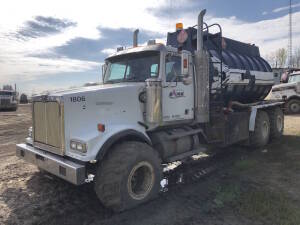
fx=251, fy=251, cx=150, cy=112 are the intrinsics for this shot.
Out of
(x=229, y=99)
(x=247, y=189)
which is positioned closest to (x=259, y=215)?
(x=247, y=189)

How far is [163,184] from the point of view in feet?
17.3

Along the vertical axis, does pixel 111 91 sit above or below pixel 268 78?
below

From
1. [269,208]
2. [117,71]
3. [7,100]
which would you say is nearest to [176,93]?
[117,71]

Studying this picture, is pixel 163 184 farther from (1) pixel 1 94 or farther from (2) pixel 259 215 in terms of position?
(1) pixel 1 94

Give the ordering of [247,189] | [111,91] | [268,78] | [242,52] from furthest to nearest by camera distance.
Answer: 1. [268,78]
2. [242,52]
3. [247,189]
4. [111,91]

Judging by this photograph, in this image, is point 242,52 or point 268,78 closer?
point 242,52

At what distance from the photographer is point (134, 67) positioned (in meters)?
5.36

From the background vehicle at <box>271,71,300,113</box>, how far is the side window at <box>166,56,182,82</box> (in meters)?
14.1

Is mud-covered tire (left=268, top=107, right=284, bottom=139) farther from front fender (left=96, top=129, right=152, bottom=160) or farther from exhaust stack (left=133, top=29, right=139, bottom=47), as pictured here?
front fender (left=96, top=129, right=152, bottom=160)

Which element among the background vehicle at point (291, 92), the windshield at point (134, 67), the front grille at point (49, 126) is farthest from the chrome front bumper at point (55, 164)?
the background vehicle at point (291, 92)

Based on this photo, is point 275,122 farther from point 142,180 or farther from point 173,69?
point 142,180

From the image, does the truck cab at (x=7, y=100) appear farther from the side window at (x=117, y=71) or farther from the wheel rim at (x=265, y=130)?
the wheel rim at (x=265, y=130)

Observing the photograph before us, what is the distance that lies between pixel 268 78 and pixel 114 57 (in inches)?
255

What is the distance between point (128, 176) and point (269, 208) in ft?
7.56
